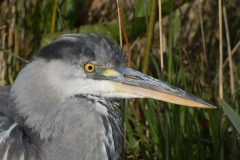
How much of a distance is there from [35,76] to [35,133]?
0.27 meters

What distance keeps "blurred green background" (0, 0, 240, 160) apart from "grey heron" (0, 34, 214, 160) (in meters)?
0.24

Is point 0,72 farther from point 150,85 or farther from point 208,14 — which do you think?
point 208,14

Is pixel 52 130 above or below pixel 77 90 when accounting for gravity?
below

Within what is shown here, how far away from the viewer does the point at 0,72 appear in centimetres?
423

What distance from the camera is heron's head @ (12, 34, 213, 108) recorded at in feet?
9.14

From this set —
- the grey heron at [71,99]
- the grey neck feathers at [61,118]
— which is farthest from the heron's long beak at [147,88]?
the grey neck feathers at [61,118]

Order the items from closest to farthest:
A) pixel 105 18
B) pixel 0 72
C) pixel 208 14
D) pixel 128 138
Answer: pixel 128 138, pixel 0 72, pixel 105 18, pixel 208 14

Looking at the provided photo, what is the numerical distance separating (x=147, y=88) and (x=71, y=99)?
37cm

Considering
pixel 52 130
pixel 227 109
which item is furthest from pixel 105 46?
pixel 227 109

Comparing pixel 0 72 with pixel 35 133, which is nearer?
pixel 35 133

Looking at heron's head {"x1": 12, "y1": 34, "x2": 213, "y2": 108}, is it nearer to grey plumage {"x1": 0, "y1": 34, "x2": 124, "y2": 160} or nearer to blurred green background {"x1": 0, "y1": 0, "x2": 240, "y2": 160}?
grey plumage {"x1": 0, "y1": 34, "x2": 124, "y2": 160}

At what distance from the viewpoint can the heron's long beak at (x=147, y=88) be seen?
284 centimetres

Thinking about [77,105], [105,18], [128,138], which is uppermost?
[105,18]

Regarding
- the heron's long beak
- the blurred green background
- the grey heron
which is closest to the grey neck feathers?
the grey heron
